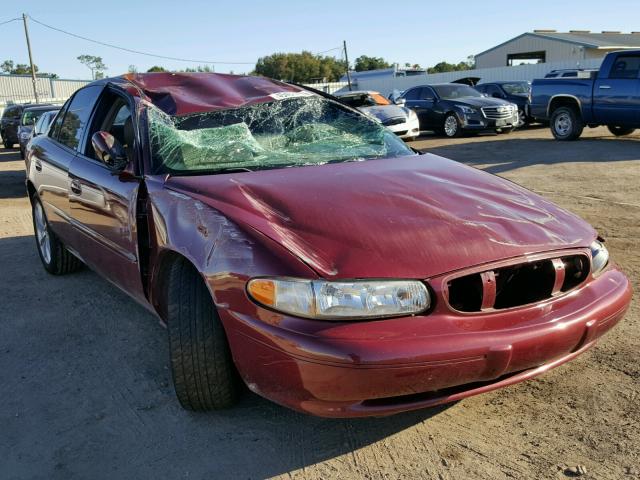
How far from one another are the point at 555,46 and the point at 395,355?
47.7 m

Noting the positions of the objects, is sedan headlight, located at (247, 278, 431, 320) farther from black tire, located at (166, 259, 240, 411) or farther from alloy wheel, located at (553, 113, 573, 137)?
alloy wheel, located at (553, 113, 573, 137)

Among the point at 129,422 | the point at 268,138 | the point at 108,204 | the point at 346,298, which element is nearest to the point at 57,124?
the point at 108,204

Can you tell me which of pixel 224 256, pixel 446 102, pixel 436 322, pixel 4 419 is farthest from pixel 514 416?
pixel 446 102

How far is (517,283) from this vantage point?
104 inches

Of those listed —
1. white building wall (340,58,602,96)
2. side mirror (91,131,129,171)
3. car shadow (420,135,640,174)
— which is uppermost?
white building wall (340,58,602,96)

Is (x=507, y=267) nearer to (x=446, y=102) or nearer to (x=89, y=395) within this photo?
(x=89, y=395)

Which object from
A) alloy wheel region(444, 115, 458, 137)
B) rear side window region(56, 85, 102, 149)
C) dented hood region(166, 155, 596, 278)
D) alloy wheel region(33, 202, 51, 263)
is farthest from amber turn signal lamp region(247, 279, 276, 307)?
alloy wheel region(444, 115, 458, 137)

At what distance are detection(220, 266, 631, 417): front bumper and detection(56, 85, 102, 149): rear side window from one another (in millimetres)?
2501

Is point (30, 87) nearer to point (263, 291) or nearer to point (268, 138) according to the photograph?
point (268, 138)

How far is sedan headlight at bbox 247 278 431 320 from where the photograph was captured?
2.27m

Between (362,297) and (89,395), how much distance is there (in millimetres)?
1715

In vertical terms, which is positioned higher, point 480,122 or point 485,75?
point 485,75

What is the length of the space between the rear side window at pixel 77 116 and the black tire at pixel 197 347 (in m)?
2.07

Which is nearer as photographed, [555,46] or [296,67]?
[555,46]
